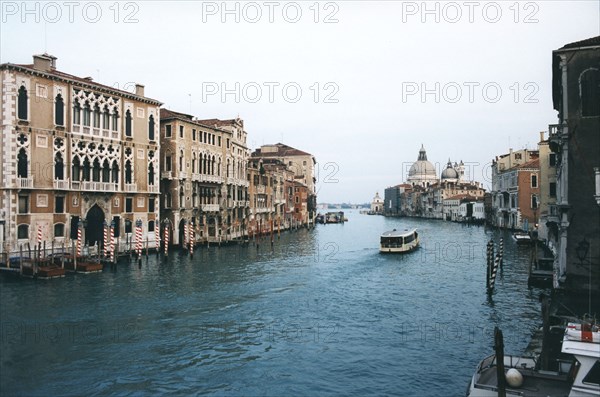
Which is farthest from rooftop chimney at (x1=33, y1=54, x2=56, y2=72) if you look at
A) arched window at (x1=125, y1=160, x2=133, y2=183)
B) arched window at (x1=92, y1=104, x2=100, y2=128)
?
arched window at (x1=125, y1=160, x2=133, y2=183)

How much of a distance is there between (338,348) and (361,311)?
5.21m

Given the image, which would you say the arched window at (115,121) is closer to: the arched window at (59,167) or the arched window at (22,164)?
the arched window at (59,167)

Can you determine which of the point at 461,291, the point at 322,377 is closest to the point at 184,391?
A: the point at 322,377

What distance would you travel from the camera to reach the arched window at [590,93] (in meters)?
18.5

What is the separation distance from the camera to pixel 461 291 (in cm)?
2489

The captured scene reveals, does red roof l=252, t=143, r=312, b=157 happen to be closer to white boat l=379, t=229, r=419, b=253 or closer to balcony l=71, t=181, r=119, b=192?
white boat l=379, t=229, r=419, b=253

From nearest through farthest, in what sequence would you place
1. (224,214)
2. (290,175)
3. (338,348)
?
1. (338,348)
2. (224,214)
3. (290,175)

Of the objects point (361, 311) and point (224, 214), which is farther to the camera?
point (224, 214)

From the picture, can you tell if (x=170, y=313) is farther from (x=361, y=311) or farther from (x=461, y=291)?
(x=461, y=291)

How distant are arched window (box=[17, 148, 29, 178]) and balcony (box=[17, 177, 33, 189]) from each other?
347mm

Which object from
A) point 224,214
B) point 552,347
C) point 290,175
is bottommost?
point 552,347

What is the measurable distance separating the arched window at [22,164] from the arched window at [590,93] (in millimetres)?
29710

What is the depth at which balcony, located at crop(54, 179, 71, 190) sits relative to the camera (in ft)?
100

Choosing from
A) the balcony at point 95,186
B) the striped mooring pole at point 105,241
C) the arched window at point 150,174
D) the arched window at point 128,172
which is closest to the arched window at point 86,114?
the balcony at point 95,186
